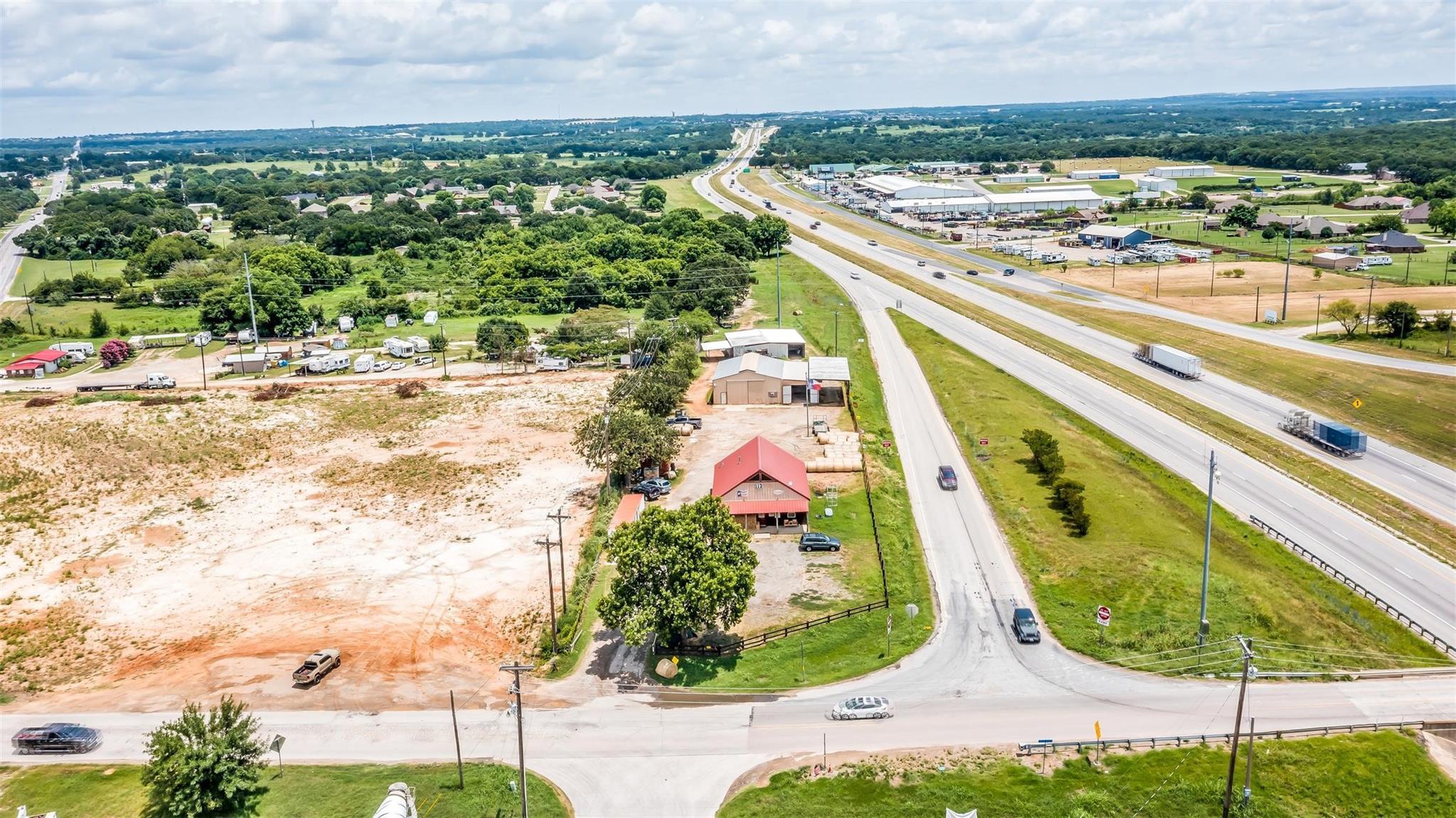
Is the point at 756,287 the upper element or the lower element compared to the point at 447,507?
upper

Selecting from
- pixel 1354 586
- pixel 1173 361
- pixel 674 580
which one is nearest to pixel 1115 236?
pixel 1173 361

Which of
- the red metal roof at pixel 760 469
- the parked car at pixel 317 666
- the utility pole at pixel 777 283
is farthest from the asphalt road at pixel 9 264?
the red metal roof at pixel 760 469

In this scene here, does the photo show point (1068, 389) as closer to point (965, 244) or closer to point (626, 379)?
point (626, 379)

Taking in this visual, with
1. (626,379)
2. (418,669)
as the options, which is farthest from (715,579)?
(626,379)

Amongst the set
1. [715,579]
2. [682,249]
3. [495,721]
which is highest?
[682,249]

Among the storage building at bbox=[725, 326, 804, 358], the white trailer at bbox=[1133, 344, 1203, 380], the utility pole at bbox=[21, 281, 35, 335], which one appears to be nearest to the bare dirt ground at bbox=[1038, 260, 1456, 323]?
the white trailer at bbox=[1133, 344, 1203, 380]

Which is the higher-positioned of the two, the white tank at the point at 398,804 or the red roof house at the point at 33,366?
the red roof house at the point at 33,366

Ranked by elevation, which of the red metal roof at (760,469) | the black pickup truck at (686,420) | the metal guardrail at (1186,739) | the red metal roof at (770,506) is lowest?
the metal guardrail at (1186,739)

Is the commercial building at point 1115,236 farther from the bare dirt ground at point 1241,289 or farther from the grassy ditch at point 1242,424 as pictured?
the grassy ditch at point 1242,424
